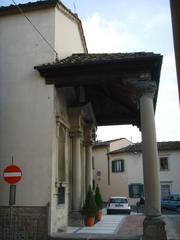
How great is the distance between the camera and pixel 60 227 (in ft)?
36.6

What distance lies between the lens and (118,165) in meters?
38.2

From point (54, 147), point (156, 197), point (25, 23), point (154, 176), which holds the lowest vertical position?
point (156, 197)

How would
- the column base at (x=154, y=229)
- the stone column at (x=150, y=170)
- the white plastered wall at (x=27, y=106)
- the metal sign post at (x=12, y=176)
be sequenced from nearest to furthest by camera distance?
the metal sign post at (x=12, y=176), the column base at (x=154, y=229), the stone column at (x=150, y=170), the white plastered wall at (x=27, y=106)

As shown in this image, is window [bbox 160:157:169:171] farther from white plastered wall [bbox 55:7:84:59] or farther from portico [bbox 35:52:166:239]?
portico [bbox 35:52:166:239]

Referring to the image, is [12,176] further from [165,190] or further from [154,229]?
[165,190]

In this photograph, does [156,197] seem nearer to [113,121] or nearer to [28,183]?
[28,183]

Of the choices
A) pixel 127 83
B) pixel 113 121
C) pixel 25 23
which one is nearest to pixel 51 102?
pixel 127 83

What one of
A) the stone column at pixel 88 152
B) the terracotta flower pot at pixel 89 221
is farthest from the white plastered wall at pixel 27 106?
the stone column at pixel 88 152

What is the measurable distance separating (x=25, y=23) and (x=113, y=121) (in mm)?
7400

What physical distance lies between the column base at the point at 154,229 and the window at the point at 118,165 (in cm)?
2854

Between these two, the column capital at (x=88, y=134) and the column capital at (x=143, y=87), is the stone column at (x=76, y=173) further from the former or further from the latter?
the column capital at (x=143, y=87)

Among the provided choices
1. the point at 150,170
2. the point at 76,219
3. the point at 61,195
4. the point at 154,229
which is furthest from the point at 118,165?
the point at 154,229

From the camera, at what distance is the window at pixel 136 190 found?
3653 centimetres

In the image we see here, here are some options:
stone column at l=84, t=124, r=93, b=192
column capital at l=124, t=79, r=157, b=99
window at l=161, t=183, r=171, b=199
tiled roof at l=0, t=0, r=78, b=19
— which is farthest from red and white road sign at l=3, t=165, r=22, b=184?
window at l=161, t=183, r=171, b=199
